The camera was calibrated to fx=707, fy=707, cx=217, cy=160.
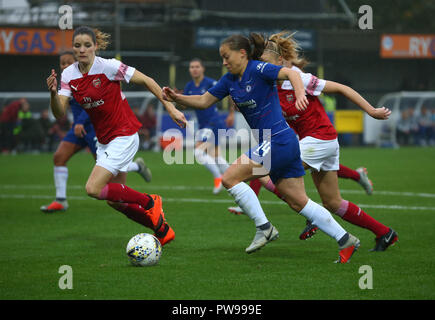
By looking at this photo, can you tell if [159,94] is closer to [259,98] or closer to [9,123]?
[259,98]

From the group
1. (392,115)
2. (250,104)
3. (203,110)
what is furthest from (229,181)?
(392,115)

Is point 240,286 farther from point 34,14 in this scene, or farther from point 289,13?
point 289,13

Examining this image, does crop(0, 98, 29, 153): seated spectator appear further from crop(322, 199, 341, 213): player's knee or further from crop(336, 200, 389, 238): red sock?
crop(336, 200, 389, 238): red sock

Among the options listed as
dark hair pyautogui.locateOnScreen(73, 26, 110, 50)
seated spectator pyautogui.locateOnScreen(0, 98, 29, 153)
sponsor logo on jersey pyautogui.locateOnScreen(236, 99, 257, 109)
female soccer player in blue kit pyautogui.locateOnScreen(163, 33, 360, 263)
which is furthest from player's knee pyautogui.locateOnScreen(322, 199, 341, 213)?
Answer: seated spectator pyautogui.locateOnScreen(0, 98, 29, 153)

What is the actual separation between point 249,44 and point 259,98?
1.67ft

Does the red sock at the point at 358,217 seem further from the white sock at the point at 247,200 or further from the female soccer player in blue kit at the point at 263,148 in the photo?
the white sock at the point at 247,200

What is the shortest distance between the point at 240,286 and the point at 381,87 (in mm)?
31711

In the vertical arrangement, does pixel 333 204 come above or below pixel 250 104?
below

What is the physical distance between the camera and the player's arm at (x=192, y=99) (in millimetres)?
6523

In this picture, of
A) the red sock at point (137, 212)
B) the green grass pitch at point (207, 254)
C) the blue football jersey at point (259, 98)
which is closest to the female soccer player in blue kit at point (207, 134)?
the green grass pitch at point (207, 254)

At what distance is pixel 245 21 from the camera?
95.5ft

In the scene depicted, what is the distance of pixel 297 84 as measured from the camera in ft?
19.3

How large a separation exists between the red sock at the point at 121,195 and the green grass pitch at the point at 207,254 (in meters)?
0.52

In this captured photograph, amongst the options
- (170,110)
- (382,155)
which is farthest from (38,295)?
(382,155)
